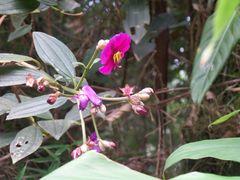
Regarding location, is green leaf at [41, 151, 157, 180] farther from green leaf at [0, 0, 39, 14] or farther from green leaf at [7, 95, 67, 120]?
green leaf at [0, 0, 39, 14]

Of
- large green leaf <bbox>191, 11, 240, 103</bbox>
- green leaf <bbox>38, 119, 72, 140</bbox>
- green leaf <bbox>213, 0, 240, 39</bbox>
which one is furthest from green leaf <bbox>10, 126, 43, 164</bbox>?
green leaf <bbox>213, 0, 240, 39</bbox>

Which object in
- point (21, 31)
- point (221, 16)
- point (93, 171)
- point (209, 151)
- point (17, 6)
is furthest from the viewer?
point (21, 31)

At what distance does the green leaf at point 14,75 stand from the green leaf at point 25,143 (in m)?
0.09

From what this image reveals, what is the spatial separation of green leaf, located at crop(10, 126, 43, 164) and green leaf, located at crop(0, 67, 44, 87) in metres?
0.09

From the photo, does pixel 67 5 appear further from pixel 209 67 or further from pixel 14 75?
pixel 209 67

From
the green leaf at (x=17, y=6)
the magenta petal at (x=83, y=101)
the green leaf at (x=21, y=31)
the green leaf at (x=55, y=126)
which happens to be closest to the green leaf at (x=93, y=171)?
the magenta petal at (x=83, y=101)

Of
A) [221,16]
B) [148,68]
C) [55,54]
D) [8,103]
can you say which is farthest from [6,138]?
[148,68]

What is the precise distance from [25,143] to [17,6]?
0.27 metres

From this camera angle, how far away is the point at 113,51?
0.72 meters

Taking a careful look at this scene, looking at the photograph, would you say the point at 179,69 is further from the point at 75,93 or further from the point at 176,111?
the point at 75,93

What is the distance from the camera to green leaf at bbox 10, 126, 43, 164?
0.70 metres

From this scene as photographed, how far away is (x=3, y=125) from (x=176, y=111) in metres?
0.49

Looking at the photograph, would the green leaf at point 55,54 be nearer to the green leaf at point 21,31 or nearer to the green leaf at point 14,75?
the green leaf at point 14,75

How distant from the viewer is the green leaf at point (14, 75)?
2.38 feet
